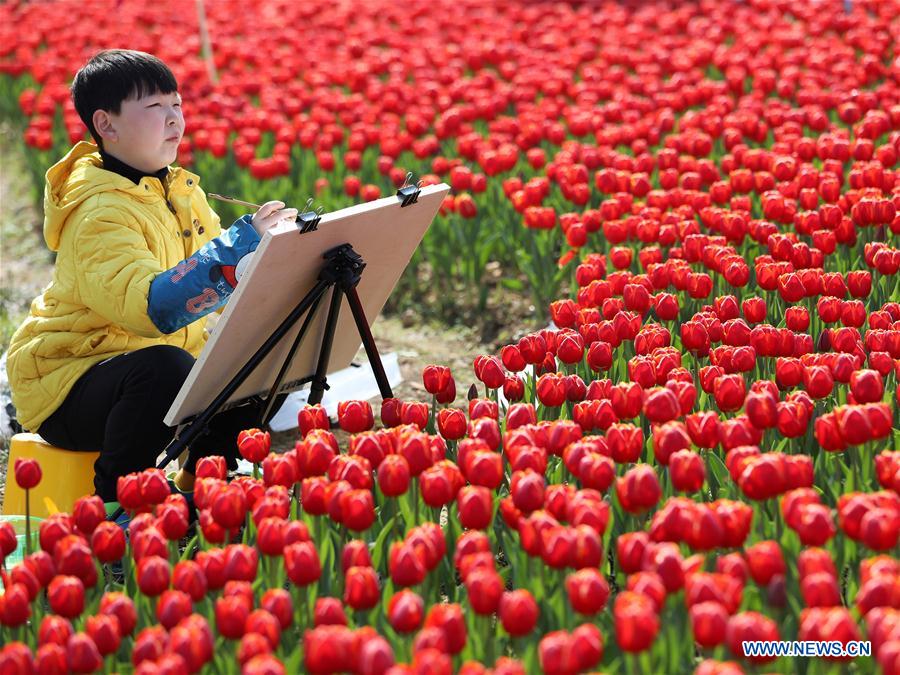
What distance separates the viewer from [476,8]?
10898 mm

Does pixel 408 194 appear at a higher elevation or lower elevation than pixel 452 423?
higher

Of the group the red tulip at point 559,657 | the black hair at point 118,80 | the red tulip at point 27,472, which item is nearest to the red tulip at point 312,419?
the red tulip at point 27,472

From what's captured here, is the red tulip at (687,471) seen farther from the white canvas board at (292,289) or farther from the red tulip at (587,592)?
the white canvas board at (292,289)

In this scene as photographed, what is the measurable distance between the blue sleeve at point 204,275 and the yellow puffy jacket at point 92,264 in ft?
0.39

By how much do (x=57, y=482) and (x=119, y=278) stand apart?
753mm

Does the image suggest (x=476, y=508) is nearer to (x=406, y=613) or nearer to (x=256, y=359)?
(x=406, y=613)

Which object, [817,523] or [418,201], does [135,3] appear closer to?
[418,201]

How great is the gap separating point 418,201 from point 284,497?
1222mm

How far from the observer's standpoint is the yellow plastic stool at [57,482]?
160 inches

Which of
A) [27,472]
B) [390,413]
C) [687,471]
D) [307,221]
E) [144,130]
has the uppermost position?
[144,130]

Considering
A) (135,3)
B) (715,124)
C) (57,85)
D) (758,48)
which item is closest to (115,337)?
(715,124)

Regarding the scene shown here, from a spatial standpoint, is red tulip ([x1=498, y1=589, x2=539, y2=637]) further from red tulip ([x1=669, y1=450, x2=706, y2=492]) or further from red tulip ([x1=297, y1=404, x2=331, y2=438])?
red tulip ([x1=297, y1=404, x2=331, y2=438])

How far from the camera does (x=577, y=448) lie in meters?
3.01

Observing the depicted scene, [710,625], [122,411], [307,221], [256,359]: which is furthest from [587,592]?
[122,411]
